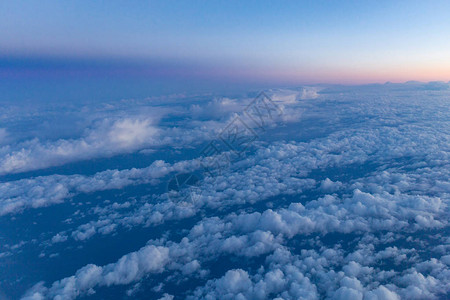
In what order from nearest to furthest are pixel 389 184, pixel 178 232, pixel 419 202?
1. pixel 419 202
2. pixel 178 232
3. pixel 389 184

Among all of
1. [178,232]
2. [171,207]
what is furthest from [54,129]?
[178,232]

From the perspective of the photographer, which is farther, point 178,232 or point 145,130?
point 145,130

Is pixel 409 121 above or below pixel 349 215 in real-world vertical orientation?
above

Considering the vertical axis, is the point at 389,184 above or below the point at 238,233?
above

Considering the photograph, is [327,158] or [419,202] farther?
[327,158]

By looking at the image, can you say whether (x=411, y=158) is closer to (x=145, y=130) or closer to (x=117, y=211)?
(x=117, y=211)

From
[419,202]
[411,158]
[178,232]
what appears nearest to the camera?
[419,202]

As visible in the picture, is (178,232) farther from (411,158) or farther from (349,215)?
(411,158)

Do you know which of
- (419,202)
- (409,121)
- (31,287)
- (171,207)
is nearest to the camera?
(31,287)

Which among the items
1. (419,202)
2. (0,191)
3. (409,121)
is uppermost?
(409,121)

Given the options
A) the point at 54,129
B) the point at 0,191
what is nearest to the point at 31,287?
the point at 0,191
